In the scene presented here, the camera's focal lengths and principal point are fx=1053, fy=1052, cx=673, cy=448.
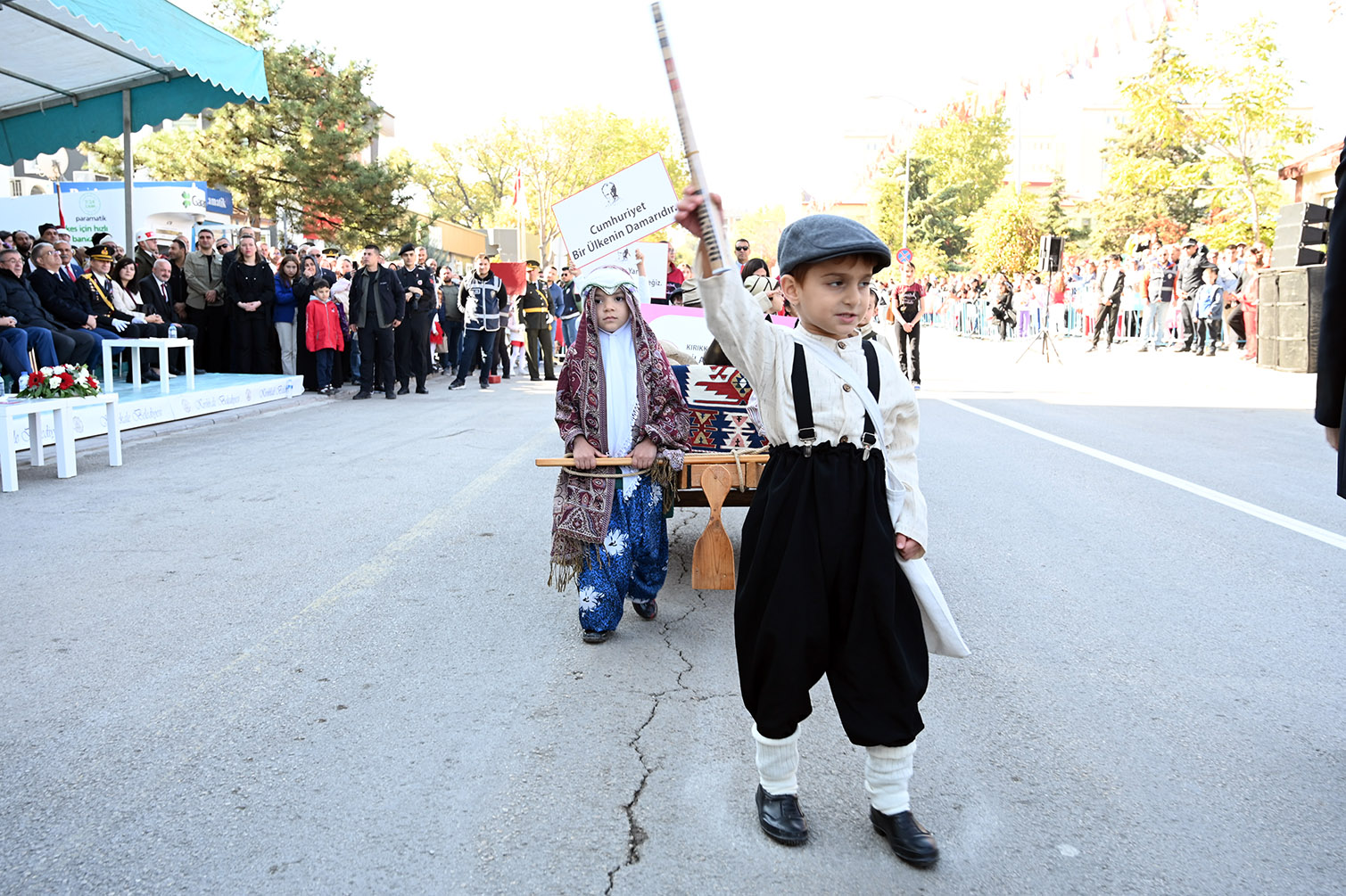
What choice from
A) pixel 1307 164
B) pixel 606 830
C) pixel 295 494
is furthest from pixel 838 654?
pixel 1307 164

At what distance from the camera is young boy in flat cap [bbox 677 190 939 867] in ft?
9.05

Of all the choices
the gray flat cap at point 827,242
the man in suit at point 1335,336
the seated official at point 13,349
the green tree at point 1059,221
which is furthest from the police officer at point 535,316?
the green tree at point 1059,221

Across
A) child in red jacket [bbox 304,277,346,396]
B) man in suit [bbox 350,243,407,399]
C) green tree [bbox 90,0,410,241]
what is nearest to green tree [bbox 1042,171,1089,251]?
green tree [bbox 90,0,410,241]

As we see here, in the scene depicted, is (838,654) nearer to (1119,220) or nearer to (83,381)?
(83,381)

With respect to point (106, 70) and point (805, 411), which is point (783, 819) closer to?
point (805, 411)

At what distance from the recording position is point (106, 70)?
13461 millimetres

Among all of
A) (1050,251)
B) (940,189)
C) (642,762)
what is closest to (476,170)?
(940,189)

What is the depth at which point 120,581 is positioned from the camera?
5.57 meters

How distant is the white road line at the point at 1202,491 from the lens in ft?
21.2

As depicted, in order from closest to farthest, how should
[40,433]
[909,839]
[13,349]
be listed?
[909,839] < [40,433] < [13,349]

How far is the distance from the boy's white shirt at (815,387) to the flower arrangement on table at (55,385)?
7.82m

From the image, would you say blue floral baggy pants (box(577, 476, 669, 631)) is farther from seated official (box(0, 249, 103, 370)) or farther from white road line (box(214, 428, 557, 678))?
seated official (box(0, 249, 103, 370))

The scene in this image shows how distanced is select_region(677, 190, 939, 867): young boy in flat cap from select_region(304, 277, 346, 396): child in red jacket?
14127mm

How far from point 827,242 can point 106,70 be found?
45.4ft
